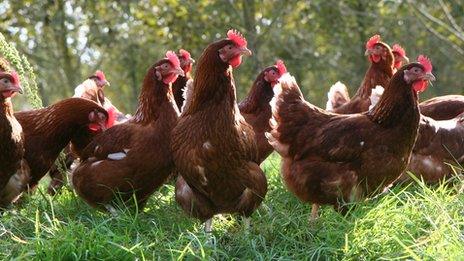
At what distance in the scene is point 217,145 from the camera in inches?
154

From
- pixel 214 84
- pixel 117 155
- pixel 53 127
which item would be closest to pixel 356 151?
pixel 214 84

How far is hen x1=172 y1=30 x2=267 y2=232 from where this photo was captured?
3.93 m

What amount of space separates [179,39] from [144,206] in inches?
255

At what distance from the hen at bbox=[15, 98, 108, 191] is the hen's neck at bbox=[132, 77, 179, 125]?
0.45m

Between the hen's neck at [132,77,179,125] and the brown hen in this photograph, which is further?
the hen's neck at [132,77,179,125]

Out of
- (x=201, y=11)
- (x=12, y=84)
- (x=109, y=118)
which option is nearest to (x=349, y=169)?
(x=109, y=118)

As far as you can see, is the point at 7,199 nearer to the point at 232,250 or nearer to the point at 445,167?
the point at 232,250

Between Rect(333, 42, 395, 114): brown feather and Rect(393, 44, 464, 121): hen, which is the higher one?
Rect(333, 42, 395, 114): brown feather

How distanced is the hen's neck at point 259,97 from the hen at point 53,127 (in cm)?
144

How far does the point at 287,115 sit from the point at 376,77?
5.53 feet

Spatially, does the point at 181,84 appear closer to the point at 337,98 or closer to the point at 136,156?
the point at 136,156

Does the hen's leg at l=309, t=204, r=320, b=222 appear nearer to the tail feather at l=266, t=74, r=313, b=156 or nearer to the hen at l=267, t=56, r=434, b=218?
the hen at l=267, t=56, r=434, b=218

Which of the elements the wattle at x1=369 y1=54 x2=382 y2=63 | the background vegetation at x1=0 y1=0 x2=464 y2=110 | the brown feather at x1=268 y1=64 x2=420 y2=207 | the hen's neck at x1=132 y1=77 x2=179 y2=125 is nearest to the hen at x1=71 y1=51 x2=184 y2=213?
the hen's neck at x1=132 y1=77 x2=179 y2=125

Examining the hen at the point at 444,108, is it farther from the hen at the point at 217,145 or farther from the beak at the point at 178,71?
the beak at the point at 178,71
